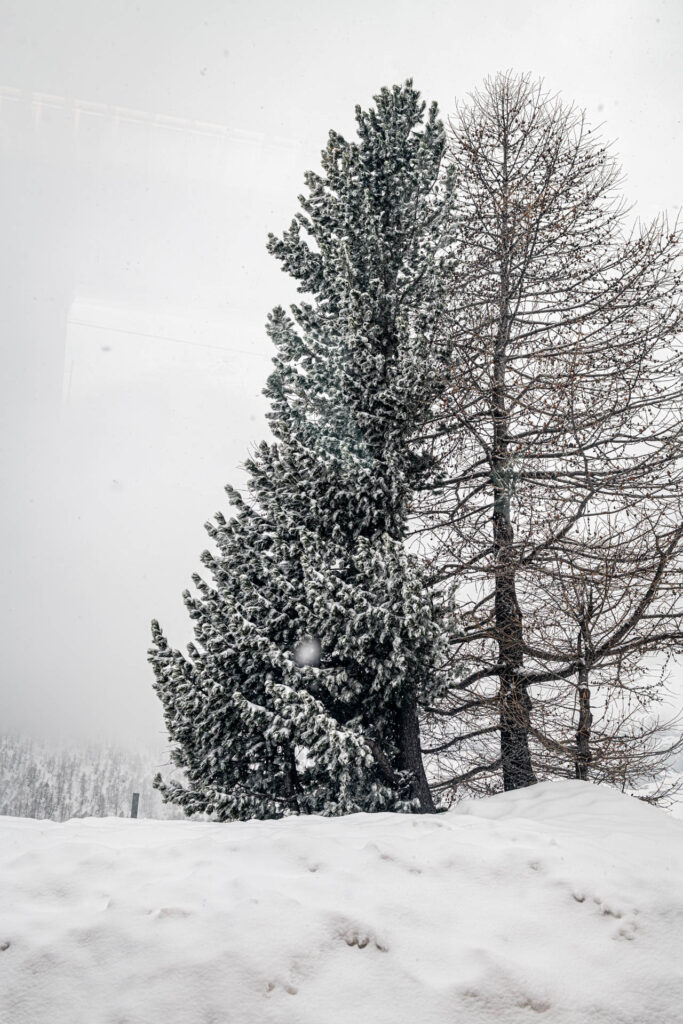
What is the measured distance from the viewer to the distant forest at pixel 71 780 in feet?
330

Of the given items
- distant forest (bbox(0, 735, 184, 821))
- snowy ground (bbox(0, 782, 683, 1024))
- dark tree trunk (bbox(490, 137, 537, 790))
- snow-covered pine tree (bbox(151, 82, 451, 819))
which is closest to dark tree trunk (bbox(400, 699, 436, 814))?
snow-covered pine tree (bbox(151, 82, 451, 819))

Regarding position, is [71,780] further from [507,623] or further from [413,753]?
[507,623]

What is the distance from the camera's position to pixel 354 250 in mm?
7559

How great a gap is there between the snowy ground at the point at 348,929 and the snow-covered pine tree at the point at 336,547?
240cm

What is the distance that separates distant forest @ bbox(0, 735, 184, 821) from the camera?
3957 inches

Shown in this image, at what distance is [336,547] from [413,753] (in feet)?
7.69

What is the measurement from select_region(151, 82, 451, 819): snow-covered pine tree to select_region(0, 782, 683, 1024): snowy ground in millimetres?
2399

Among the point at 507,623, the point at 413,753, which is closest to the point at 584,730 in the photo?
the point at 507,623

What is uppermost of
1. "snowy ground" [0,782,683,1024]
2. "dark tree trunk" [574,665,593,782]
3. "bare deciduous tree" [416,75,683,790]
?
"bare deciduous tree" [416,75,683,790]

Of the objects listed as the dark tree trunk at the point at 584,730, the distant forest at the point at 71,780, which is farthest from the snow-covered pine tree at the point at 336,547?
the distant forest at the point at 71,780

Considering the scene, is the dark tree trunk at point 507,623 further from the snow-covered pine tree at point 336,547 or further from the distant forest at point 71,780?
the distant forest at point 71,780

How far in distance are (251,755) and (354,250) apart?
19.6 ft

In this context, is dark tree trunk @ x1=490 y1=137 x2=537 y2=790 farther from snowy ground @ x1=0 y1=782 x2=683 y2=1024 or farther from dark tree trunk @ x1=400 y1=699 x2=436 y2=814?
snowy ground @ x1=0 y1=782 x2=683 y2=1024

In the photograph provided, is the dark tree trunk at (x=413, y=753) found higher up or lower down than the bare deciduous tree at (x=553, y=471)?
lower down
